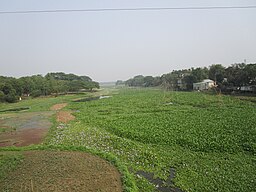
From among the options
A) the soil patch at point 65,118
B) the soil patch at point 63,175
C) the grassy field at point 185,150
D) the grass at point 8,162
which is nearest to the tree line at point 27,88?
the soil patch at point 65,118

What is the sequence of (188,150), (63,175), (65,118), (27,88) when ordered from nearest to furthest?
(63,175)
(188,150)
(65,118)
(27,88)

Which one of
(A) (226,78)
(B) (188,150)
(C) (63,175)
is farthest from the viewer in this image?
(A) (226,78)

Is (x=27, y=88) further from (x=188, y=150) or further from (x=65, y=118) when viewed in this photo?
(x=188, y=150)

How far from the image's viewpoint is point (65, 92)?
73562 mm

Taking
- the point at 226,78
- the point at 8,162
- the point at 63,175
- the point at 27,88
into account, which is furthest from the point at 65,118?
the point at 226,78

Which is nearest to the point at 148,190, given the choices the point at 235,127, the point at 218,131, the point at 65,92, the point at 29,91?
the point at 218,131

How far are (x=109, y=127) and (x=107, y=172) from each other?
8.43 meters

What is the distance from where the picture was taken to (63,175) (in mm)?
7125

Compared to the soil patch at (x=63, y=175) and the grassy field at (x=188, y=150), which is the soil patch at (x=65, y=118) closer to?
the grassy field at (x=188, y=150)

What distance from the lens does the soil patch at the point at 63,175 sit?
250 inches

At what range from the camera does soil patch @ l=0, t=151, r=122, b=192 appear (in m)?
6.34

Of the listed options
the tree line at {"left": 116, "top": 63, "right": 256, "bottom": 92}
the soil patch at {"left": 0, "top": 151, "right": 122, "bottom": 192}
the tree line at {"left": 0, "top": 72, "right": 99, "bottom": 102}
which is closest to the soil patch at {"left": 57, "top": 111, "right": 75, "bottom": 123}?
the soil patch at {"left": 0, "top": 151, "right": 122, "bottom": 192}

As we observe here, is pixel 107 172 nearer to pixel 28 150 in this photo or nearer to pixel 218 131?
pixel 28 150

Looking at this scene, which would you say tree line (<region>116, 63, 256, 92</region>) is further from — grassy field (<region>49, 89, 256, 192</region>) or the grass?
the grass
